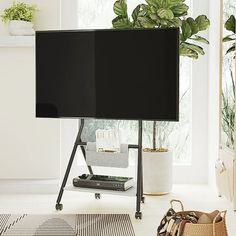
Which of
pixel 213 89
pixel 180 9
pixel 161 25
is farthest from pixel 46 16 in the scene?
pixel 213 89

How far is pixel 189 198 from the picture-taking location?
424 cm

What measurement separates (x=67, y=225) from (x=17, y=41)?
5.34ft

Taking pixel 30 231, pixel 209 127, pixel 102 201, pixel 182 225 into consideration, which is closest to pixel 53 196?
pixel 102 201

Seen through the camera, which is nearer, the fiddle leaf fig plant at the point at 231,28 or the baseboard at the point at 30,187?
the fiddle leaf fig plant at the point at 231,28

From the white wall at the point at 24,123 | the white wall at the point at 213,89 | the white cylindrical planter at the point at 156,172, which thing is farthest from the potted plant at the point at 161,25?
the white wall at the point at 24,123

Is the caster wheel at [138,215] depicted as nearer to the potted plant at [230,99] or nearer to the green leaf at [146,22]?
the potted plant at [230,99]

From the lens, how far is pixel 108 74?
3.78 metres

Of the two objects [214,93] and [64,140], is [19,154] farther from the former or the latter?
[214,93]

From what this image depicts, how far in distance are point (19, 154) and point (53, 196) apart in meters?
0.47

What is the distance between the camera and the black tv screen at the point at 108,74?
368cm

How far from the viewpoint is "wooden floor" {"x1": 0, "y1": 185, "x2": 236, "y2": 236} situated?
12.2ft

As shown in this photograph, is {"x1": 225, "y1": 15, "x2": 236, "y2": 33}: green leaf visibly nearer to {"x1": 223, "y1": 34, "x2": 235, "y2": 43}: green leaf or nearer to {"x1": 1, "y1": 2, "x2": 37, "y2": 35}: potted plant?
{"x1": 223, "y1": 34, "x2": 235, "y2": 43}: green leaf

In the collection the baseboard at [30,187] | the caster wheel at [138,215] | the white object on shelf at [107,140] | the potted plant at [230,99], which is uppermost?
the potted plant at [230,99]

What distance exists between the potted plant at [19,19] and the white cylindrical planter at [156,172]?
52.5 inches
